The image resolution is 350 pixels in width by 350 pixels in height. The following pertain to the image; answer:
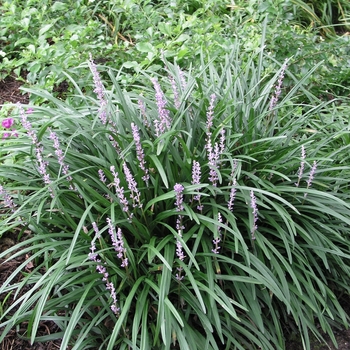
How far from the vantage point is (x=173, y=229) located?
2.62 m

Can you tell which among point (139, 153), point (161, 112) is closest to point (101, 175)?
point (139, 153)

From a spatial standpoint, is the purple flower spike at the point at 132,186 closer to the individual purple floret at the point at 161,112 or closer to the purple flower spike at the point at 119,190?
the purple flower spike at the point at 119,190

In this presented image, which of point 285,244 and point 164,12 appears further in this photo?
point 164,12

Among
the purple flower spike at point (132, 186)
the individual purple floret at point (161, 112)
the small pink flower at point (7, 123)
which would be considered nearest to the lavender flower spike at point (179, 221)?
the purple flower spike at point (132, 186)

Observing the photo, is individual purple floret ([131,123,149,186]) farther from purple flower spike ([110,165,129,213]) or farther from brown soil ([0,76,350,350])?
brown soil ([0,76,350,350])

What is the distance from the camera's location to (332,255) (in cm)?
307

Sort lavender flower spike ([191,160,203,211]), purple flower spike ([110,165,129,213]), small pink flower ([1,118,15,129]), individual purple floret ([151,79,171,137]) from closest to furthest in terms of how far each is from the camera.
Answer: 1. purple flower spike ([110,165,129,213])
2. lavender flower spike ([191,160,203,211])
3. individual purple floret ([151,79,171,137])
4. small pink flower ([1,118,15,129])

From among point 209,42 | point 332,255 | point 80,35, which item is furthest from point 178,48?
point 332,255

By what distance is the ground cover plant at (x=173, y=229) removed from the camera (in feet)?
8.41

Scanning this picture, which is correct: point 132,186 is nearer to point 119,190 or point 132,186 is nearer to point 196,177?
point 119,190

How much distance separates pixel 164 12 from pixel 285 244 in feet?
11.3

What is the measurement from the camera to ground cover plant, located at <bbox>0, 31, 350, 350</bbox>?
2.56 meters

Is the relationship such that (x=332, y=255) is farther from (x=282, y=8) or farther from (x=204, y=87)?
(x=282, y=8)

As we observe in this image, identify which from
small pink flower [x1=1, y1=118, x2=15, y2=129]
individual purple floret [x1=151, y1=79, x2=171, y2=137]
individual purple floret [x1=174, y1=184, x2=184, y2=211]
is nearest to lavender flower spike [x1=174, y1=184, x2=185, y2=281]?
individual purple floret [x1=174, y1=184, x2=184, y2=211]
